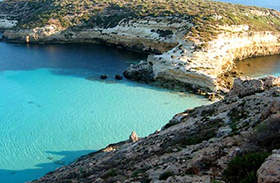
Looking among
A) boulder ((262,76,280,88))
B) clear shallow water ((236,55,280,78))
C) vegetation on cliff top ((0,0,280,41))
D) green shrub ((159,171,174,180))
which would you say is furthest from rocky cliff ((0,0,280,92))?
green shrub ((159,171,174,180))

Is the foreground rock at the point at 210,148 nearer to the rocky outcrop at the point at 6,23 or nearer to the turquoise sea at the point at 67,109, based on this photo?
the turquoise sea at the point at 67,109

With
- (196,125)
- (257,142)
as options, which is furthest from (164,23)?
(257,142)

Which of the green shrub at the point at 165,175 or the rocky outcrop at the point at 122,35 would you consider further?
the rocky outcrop at the point at 122,35

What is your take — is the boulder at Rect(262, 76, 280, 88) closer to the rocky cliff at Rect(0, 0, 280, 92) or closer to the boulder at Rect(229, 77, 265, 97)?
the boulder at Rect(229, 77, 265, 97)

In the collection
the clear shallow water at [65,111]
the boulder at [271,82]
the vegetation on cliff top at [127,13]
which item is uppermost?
the vegetation on cliff top at [127,13]

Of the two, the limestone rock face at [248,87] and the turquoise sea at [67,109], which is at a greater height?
the limestone rock face at [248,87]

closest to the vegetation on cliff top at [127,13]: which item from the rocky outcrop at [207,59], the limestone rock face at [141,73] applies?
the rocky outcrop at [207,59]
